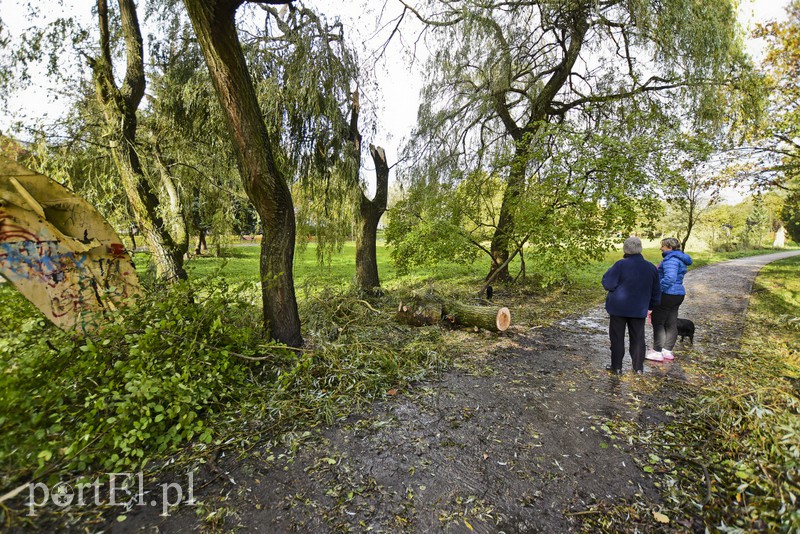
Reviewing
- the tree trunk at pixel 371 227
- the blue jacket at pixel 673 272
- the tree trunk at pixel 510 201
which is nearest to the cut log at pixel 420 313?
the tree trunk at pixel 371 227

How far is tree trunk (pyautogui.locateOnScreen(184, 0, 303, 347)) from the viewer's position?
11.6ft

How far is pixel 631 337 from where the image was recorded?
412cm

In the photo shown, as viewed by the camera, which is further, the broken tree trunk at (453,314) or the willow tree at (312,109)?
the broken tree trunk at (453,314)

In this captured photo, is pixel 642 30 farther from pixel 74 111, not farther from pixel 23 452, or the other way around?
pixel 74 111

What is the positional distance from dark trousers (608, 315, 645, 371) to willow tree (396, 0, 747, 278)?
9.67 ft

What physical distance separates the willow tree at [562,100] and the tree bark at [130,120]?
16.2 ft

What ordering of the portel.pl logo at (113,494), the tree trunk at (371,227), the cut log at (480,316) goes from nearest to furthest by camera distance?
the portel.pl logo at (113,494)
the cut log at (480,316)
the tree trunk at (371,227)

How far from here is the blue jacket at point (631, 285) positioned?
3912 mm

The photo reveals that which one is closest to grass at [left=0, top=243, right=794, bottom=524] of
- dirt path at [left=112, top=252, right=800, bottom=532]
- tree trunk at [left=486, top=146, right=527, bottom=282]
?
dirt path at [left=112, top=252, right=800, bottom=532]

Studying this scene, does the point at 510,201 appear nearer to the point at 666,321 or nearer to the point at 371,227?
the point at 371,227

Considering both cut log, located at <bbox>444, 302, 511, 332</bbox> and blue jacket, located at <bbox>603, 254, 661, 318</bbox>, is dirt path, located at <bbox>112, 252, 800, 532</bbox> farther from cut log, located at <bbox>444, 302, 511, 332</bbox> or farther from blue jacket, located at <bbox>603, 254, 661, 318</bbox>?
cut log, located at <bbox>444, 302, 511, 332</bbox>

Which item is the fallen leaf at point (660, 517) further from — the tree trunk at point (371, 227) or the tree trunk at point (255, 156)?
the tree trunk at point (371, 227)

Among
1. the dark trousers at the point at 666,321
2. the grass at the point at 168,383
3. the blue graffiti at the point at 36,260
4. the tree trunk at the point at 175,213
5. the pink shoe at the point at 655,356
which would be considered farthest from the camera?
the tree trunk at the point at 175,213

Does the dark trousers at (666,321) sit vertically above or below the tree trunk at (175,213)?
below
